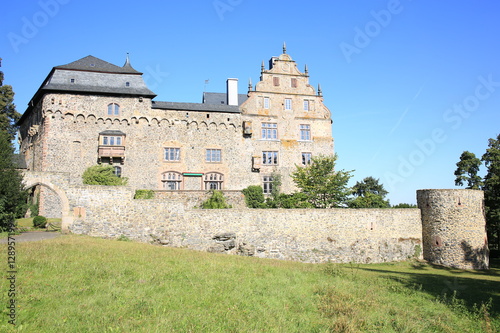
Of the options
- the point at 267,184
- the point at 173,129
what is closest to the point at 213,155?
the point at 173,129

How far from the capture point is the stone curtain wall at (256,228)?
24719 millimetres

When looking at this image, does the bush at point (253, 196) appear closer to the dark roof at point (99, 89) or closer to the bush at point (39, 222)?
the dark roof at point (99, 89)

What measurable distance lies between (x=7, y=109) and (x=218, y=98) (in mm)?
23932

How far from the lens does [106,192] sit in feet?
81.7

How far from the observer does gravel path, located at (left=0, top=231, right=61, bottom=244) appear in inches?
827

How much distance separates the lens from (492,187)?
120ft

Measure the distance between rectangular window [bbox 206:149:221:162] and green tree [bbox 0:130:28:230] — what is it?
17.5 metres

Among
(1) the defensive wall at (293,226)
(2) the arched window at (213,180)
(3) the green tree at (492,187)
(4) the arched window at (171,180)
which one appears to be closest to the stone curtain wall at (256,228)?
(1) the defensive wall at (293,226)

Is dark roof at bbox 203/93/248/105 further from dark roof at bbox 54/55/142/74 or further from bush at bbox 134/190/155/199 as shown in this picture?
bush at bbox 134/190/155/199

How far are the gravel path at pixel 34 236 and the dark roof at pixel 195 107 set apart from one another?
16.5m

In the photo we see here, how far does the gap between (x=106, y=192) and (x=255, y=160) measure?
1688 centimetres

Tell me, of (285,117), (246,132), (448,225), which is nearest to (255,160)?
(246,132)

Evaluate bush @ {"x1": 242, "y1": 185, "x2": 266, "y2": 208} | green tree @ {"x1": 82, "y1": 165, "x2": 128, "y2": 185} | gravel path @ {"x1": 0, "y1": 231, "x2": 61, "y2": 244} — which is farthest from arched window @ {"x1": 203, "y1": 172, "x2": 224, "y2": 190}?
gravel path @ {"x1": 0, "y1": 231, "x2": 61, "y2": 244}

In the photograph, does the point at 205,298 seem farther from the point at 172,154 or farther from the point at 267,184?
the point at 267,184
